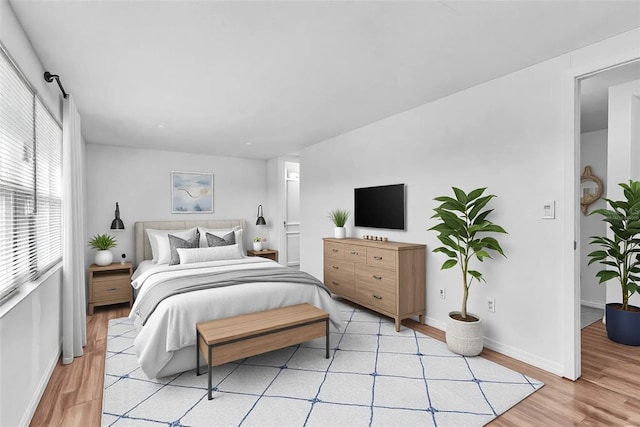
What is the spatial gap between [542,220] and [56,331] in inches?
158

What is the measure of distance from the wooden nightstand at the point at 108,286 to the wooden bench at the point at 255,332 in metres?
2.57

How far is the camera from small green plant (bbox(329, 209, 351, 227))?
4516 mm

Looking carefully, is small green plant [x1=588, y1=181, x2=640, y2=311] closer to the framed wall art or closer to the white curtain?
the white curtain

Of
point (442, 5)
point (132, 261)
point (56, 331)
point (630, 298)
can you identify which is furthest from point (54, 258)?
point (630, 298)

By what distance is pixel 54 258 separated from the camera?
110 inches

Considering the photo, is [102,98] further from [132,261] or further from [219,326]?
[132,261]

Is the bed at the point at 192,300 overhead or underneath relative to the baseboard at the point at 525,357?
overhead

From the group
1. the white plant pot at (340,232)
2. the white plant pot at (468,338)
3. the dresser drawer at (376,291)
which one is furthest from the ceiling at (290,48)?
the white plant pot at (468,338)

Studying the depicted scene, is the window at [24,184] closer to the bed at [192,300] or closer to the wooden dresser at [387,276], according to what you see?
the bed at [192,300]

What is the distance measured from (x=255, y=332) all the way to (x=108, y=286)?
3.05 meters

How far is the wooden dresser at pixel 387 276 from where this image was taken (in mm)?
3393

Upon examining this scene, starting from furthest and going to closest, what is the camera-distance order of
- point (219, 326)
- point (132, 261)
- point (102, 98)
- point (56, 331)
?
point (132, 261)
point (102, 98)
point (56, 331)
point (219, 326)

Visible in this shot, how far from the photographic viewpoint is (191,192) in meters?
5.74

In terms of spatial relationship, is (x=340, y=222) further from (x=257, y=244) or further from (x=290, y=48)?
(x=290, y=48)
